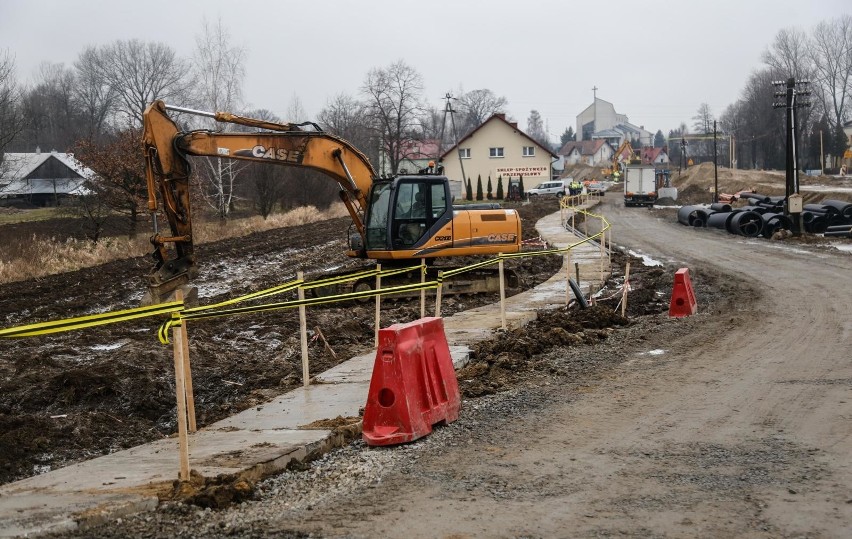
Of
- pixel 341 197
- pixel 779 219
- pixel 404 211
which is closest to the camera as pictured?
pixel 404 211

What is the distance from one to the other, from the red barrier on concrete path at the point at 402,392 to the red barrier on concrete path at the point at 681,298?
8.71m

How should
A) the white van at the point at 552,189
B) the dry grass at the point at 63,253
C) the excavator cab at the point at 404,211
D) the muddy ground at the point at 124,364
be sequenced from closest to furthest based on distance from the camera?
the muddy ground at the point at 124,364 → the excavator cab at the point at 404,211 → the dry grass at the point at 63,253 → the white van at the point at 552,189

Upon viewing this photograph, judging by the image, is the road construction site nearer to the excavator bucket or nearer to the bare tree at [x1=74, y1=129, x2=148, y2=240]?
the excavator bucket

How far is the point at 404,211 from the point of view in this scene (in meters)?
21.0

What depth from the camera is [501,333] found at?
1474 cm

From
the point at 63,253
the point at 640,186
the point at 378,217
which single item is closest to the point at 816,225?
the point at 378,217

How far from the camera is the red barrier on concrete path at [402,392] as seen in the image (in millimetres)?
8445

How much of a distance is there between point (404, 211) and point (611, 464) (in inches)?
Answer: 549

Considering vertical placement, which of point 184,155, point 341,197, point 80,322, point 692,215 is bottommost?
point 692,215

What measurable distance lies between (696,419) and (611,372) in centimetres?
272

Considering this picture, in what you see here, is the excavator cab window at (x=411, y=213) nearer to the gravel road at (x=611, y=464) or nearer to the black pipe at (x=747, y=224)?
the gravel road at (x=611, y=464)

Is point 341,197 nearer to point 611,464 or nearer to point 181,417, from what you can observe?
point 181,417

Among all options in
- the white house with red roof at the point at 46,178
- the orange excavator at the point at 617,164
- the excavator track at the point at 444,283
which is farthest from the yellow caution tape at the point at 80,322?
the orange excavator at the point at 617,164

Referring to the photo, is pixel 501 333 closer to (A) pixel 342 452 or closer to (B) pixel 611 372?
(B) pixel 611 372
